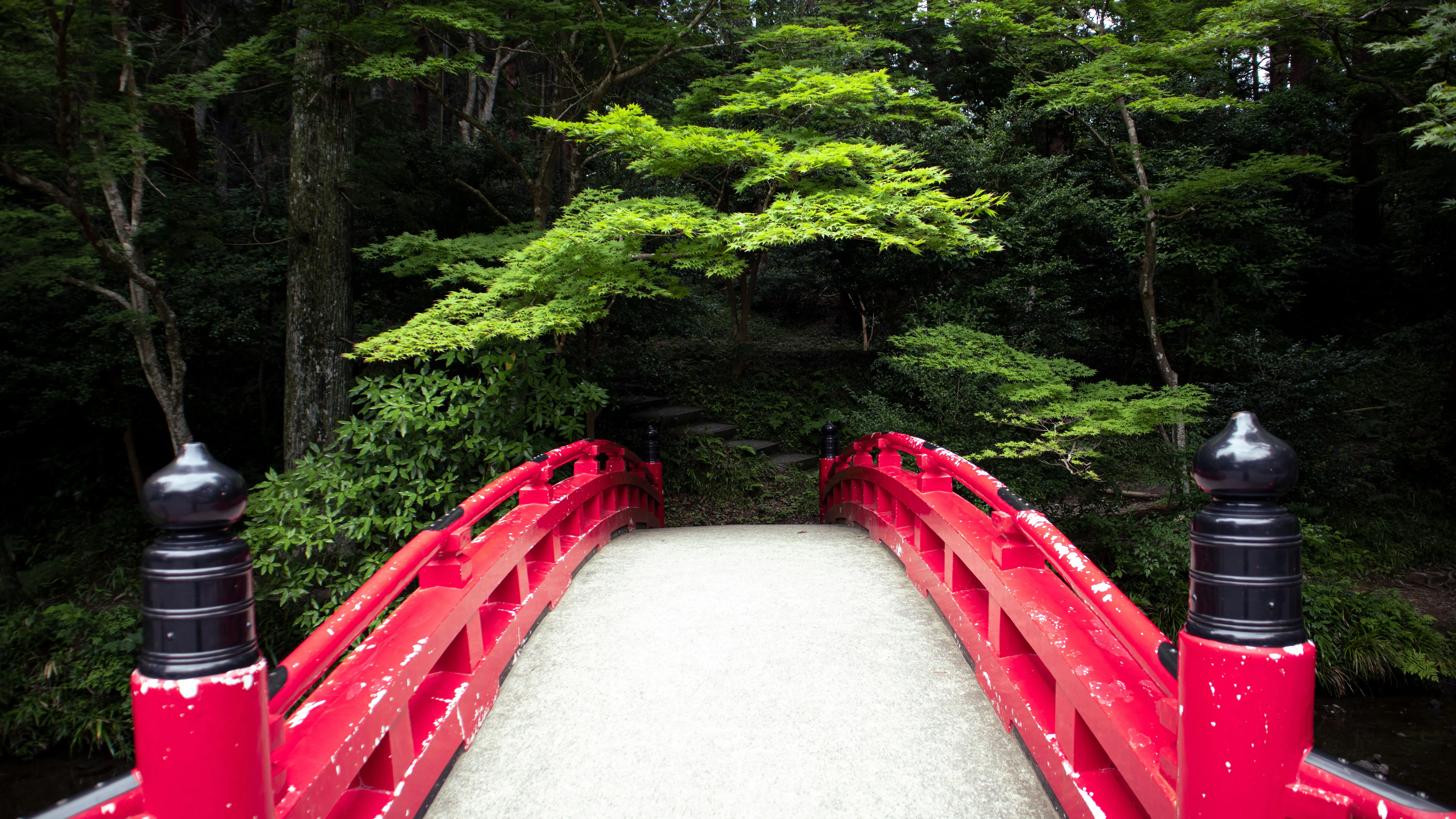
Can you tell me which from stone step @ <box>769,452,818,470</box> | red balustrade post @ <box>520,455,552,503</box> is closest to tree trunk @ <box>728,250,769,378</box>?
stone step @ <box>769,452,818,470</box>

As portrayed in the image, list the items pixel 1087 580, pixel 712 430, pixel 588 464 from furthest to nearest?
pixel 712 430
pixel 588 464
pixel 1087 580

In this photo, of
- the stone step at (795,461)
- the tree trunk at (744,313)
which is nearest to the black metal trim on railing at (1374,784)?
the stone step at (795,461)

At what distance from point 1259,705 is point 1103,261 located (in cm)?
1208

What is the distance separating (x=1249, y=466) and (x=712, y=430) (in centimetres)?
1088

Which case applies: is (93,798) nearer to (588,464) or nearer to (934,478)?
(934,478)

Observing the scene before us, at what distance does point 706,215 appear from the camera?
247 inches

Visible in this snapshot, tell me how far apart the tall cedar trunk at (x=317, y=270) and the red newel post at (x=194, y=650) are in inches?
296

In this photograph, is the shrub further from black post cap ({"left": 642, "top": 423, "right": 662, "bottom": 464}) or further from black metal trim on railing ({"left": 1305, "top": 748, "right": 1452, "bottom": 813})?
black metal trim on railing ({"left": 1305, "top": 748, "right": 1452, "bottom": 813})

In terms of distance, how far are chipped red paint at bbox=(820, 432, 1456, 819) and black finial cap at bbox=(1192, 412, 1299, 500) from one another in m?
0.29

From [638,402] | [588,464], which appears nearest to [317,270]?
[588,464]

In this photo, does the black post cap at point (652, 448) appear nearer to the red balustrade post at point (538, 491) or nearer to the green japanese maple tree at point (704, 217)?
the green japanese maple tree at point (704, 217)

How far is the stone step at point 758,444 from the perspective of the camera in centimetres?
1201

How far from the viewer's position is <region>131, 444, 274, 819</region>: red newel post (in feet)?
4.52

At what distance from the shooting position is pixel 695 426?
12367 millimetres
